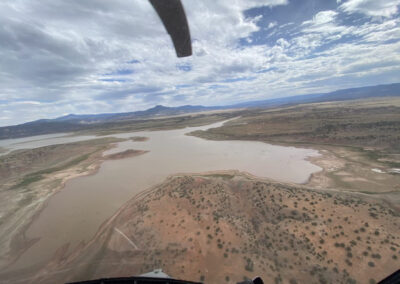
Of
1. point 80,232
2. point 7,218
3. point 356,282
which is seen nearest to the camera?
point 356,282

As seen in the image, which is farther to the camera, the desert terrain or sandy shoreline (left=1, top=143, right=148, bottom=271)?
sandy shoreline (left=1, top=143, right=148, bottom=271)

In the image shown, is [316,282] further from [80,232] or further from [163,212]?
[80,232]

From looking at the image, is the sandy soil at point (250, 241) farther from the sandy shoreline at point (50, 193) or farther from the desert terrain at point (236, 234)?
the sandy shoreline at point (50, 193)

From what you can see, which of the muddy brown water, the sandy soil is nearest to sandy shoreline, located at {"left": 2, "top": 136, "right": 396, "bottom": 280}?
the muddy brown water

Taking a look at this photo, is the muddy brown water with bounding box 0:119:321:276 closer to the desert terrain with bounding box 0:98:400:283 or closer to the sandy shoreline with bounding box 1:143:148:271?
the sandy shoreline with bounding box 1:143:148:271

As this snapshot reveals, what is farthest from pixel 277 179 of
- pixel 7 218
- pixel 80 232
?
pixel 7 218

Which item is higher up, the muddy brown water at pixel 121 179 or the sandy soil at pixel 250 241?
the sandy soil at pixel 250 241

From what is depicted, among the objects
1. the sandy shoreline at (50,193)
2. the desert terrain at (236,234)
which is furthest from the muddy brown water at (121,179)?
the desert terrain at (236,234)

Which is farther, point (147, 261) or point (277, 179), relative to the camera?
point (277, 179)
